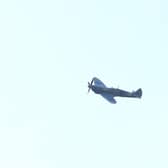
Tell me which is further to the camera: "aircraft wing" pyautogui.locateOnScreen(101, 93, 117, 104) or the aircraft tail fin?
the aircraft tail fin

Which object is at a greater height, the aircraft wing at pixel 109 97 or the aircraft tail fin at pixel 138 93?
the aircraft tail fin at pixel 138 93

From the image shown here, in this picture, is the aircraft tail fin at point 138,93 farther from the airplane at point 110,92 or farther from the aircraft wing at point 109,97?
the aircraft wing at point 109,97

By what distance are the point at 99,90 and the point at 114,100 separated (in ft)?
17.7

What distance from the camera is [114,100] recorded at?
140 meters

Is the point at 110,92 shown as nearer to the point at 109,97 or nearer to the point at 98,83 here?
the point at 109,97

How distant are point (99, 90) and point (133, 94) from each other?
892 centimetres

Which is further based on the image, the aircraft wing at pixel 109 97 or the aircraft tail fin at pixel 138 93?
the aircraft tail fin at pixel 138 93

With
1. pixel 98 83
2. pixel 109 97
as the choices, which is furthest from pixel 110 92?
pixel 98 83

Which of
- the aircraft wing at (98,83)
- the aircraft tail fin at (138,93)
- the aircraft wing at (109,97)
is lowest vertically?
the aircraft wing at (109,97)

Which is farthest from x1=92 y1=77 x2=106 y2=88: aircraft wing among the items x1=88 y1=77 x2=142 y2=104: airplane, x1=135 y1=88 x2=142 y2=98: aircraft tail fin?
x1=135 y1=88 x2=142 y2=98: aircraft tail fin

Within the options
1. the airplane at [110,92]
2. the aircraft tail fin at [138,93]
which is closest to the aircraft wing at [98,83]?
the airplane at [110,92]

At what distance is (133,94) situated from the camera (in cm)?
14588

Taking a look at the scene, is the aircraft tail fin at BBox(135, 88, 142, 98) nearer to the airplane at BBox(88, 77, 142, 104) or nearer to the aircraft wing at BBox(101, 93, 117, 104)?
the airplane at BBox(88, 77, 142, 104)

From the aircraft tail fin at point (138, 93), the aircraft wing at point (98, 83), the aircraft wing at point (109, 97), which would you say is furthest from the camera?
the aircraft wing at point (98, 83)
